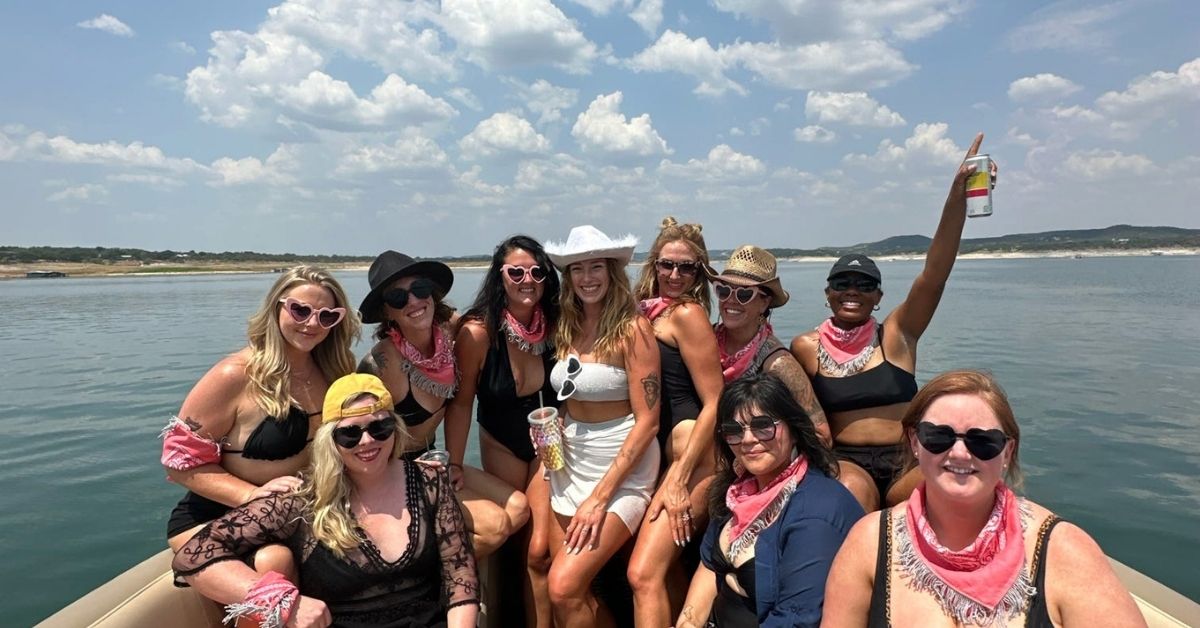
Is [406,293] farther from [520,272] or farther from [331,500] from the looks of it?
[331,500]

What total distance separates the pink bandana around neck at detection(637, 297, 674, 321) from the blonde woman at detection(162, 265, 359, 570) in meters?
1.82

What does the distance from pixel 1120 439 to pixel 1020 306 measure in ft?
80.4

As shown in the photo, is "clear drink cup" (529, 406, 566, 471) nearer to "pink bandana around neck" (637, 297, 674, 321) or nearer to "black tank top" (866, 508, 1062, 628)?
"pink bandana around neck" (637, 297, 674, 321)

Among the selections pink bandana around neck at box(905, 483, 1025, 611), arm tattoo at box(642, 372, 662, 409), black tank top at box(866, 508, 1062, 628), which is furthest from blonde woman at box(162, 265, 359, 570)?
pink bandana around neck at box(905, 483, 1025, 611)

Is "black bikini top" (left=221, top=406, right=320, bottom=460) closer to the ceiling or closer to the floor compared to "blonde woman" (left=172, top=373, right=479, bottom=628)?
closer to the ceiling

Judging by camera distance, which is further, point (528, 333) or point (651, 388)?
point (528, 333)

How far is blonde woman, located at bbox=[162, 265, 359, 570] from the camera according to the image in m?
3.30

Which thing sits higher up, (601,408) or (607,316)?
(607,316)

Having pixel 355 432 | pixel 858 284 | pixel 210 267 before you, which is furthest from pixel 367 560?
pixel 210 267

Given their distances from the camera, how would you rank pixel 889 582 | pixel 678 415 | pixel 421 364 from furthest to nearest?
pixel 678 415
pixel 421 364
pixel 889 582

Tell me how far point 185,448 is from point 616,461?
7.26ft

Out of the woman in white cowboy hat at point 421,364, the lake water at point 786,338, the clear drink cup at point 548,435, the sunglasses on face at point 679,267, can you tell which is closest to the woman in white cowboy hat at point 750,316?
the sunglasses on face at point 679,267

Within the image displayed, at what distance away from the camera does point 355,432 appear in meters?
2.93

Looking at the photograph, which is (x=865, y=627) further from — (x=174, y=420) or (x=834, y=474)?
(x=174, y=420)
